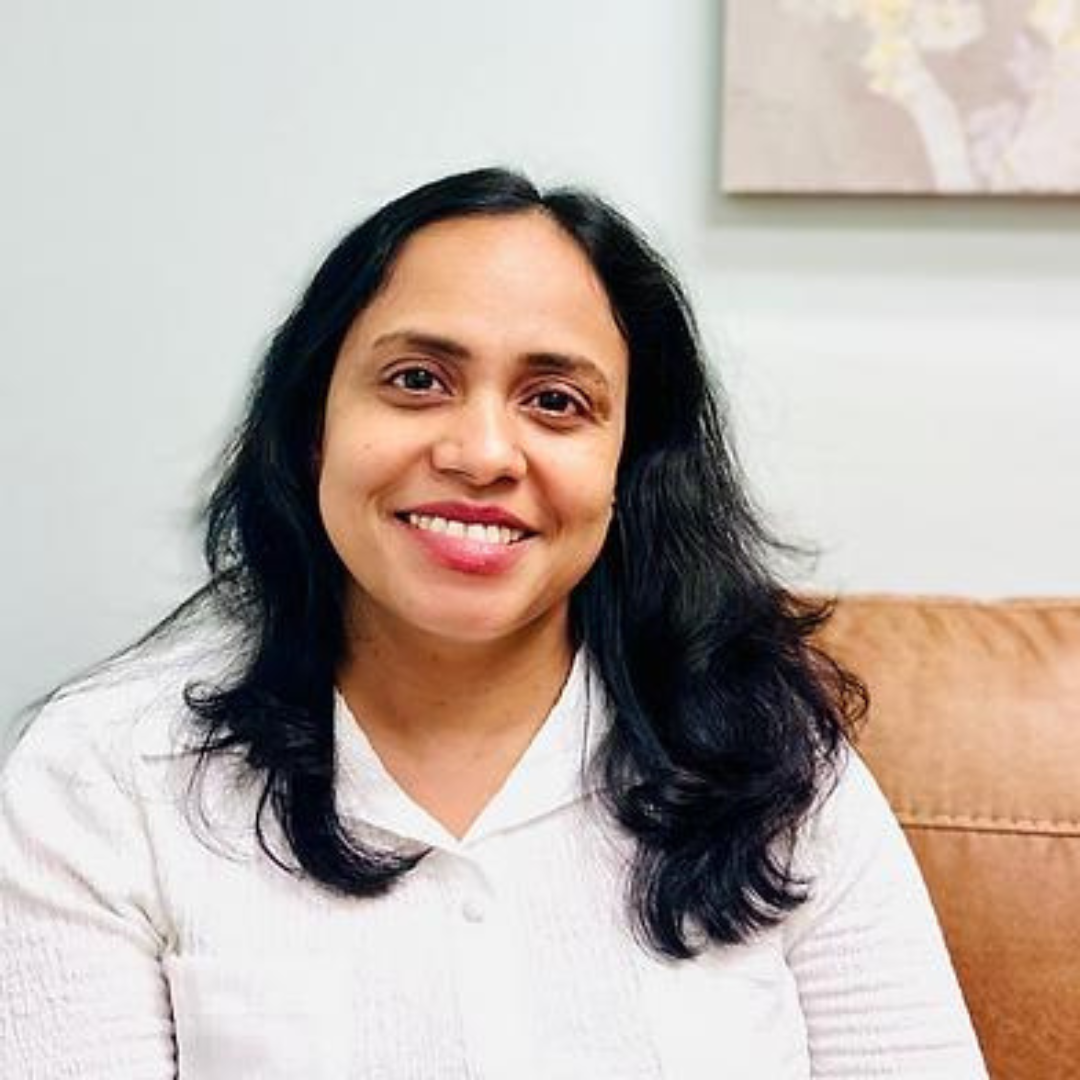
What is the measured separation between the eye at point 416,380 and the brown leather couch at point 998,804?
0.50 m

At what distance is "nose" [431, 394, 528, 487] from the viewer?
116 centimetres

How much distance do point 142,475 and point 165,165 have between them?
307mm

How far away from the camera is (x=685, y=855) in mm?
1281

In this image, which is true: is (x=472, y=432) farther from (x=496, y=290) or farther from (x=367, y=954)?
(x=367, y=954)

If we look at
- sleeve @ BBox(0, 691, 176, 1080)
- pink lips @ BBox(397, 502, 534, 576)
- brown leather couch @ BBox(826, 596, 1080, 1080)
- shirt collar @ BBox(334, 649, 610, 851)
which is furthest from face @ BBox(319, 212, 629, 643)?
brown leather couch @ BBox(826, 596, 1080, 1080)

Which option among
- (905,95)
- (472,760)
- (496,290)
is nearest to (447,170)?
(905,95)

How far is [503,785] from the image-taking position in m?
1.28

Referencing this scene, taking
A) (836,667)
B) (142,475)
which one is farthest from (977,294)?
(142,475)

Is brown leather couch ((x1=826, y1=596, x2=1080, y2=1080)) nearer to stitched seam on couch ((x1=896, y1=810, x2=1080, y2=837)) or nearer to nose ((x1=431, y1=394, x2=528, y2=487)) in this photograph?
stitched seam on couch ((x1=896, y1=810, x2=1080, y2=837))

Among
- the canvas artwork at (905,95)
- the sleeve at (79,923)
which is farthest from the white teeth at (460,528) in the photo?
the canvas artwork at (905,95)

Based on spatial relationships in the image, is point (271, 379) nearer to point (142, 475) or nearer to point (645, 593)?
point (645, 593)

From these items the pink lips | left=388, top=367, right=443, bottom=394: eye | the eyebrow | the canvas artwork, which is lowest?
the pink lips

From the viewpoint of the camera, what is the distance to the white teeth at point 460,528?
1.18 m

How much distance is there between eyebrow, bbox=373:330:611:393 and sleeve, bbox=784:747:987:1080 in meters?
0.39
